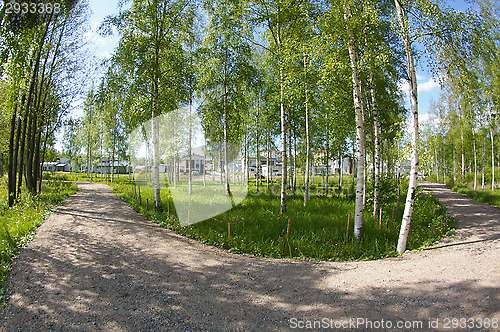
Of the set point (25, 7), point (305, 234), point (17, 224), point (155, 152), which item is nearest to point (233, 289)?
point (305, 234)

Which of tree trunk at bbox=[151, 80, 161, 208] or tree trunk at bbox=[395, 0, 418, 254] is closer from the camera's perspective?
tree trunk at bbox=[395, 0, 418, 254]

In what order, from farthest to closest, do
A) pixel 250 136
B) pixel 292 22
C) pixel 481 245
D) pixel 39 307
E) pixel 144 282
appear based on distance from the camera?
pixel 250 136 < pixel 292 22 < pixel 481 245 < pixel 144 282 < pixel 39 307

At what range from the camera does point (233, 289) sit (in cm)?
517

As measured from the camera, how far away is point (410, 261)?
20.9ft

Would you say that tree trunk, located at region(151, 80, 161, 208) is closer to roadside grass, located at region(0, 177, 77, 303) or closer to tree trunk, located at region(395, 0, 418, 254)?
roadside grass, located at region(0, 177, 77, 303)

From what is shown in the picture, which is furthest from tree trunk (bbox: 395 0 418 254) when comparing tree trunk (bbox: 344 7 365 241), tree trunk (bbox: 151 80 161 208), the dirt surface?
tree trunk (bbox: 151 80 161 208)

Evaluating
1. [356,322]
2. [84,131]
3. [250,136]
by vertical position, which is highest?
[84,131]

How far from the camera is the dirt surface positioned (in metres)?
4.01

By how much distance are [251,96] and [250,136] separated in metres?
3.34

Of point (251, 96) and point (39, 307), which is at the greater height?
point (251, 96)

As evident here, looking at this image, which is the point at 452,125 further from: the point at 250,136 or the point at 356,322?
the point at 356,322

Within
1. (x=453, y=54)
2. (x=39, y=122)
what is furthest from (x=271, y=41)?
(x=39, y=122)

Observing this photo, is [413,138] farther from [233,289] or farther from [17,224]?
[17,224]

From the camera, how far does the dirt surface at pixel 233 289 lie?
4.01 m
